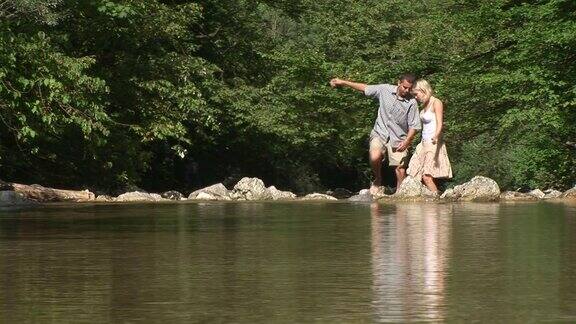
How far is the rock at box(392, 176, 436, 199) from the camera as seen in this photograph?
18.7 m

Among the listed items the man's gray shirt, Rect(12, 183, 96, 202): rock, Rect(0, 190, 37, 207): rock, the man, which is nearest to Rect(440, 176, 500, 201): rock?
the man

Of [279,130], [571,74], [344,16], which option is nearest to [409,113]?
[571,74]

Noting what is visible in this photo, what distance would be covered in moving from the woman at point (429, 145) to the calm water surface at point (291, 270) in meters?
5.55

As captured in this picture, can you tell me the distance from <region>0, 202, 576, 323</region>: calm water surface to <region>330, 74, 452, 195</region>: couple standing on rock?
217 inches

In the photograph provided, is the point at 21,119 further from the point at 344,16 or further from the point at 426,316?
the point at 344,16

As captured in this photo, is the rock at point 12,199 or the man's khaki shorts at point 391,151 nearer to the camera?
the rock at point 12,199

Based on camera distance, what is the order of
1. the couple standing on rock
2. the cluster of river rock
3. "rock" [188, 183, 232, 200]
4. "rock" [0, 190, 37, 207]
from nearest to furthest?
1. the cluster of river rock
2. the couple standing on rock
3. "rock" [0, 190, 37, 207]
4. "rock" [188, 183, 232, 200]

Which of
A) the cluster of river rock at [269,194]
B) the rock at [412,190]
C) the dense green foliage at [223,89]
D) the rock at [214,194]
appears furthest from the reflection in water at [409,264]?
the dense green foliage at [223,89]

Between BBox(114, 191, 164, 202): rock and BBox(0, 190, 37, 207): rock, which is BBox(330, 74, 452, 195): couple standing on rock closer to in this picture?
BBox(114, 191, 164, 202): rock

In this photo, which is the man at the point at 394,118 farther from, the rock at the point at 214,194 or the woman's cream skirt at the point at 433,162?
the rock at the point at 214,194

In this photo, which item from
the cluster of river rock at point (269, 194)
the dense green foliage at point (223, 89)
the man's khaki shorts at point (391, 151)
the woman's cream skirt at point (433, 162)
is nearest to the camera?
the cluster of river rock at point (269, 194)

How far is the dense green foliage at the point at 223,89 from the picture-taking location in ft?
92.3

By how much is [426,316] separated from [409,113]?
13744mm

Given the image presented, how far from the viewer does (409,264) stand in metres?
8.01
